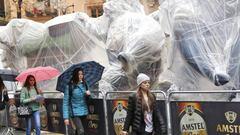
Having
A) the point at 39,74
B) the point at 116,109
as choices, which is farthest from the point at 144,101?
the point at 39,74

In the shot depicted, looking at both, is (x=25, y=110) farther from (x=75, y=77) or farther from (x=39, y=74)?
(x=75, y=77)

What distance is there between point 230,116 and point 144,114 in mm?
1217

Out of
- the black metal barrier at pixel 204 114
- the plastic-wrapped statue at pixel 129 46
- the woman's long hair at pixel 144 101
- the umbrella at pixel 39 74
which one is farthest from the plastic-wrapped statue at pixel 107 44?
the woman's long hair at pixel 144 101

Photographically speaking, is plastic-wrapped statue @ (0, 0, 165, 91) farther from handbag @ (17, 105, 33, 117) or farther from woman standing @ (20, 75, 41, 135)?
handbag @ (17, 105, 33, 117)

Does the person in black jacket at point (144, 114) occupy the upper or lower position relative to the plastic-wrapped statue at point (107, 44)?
lower

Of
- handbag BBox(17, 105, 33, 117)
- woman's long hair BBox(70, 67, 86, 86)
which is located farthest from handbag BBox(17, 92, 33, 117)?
woman's long hair BBox(70, 67, 86, 86)

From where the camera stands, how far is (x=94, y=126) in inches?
→ 376

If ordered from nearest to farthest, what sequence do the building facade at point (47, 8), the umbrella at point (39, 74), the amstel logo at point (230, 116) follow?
the amstel logo at point (230, 116)
the umbrella at point (39, 74)
the building facade at point (47, 8)

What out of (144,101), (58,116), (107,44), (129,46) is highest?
(107,44)

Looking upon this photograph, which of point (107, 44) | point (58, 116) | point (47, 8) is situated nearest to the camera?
point (107, 44)

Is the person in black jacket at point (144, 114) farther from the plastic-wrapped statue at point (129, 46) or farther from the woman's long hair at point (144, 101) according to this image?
the plastic-wrapped statue at point (129, 46)

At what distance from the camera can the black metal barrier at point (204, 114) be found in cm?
650

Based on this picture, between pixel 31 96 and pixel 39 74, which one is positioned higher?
pixel 39 74

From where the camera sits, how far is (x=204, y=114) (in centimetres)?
691
